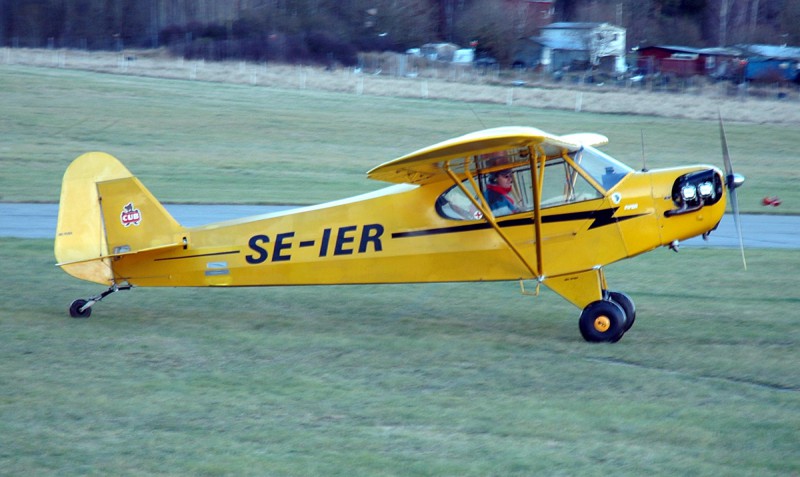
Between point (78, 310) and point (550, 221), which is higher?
point (550, 221)

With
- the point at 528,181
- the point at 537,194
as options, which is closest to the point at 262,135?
the point at 528,181

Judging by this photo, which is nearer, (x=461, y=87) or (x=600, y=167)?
(x=600, y=167)

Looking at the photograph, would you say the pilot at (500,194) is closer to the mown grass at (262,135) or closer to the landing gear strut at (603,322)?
the landing gear strut at (603,322)

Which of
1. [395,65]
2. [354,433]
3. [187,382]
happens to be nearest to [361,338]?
[187,382]

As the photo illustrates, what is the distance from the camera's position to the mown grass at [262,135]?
81.7 ft

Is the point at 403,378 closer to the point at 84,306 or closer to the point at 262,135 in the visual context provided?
the point at 84,306

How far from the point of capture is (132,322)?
10.4m

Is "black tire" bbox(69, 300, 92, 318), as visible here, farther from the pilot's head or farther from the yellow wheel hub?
the yellow wheel hub

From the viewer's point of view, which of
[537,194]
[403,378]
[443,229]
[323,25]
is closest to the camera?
[403,378]

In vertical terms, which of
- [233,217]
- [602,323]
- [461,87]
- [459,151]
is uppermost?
[459,151]

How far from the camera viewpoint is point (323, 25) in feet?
216

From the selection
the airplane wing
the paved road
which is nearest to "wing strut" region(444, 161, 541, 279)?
the airplane wing

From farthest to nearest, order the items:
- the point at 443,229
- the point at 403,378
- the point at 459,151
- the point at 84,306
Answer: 1. the point at 84,306
2. the point at 443,229
3. the point at 459,151
4. the point at 403,378

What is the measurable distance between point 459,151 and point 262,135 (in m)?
27.6
